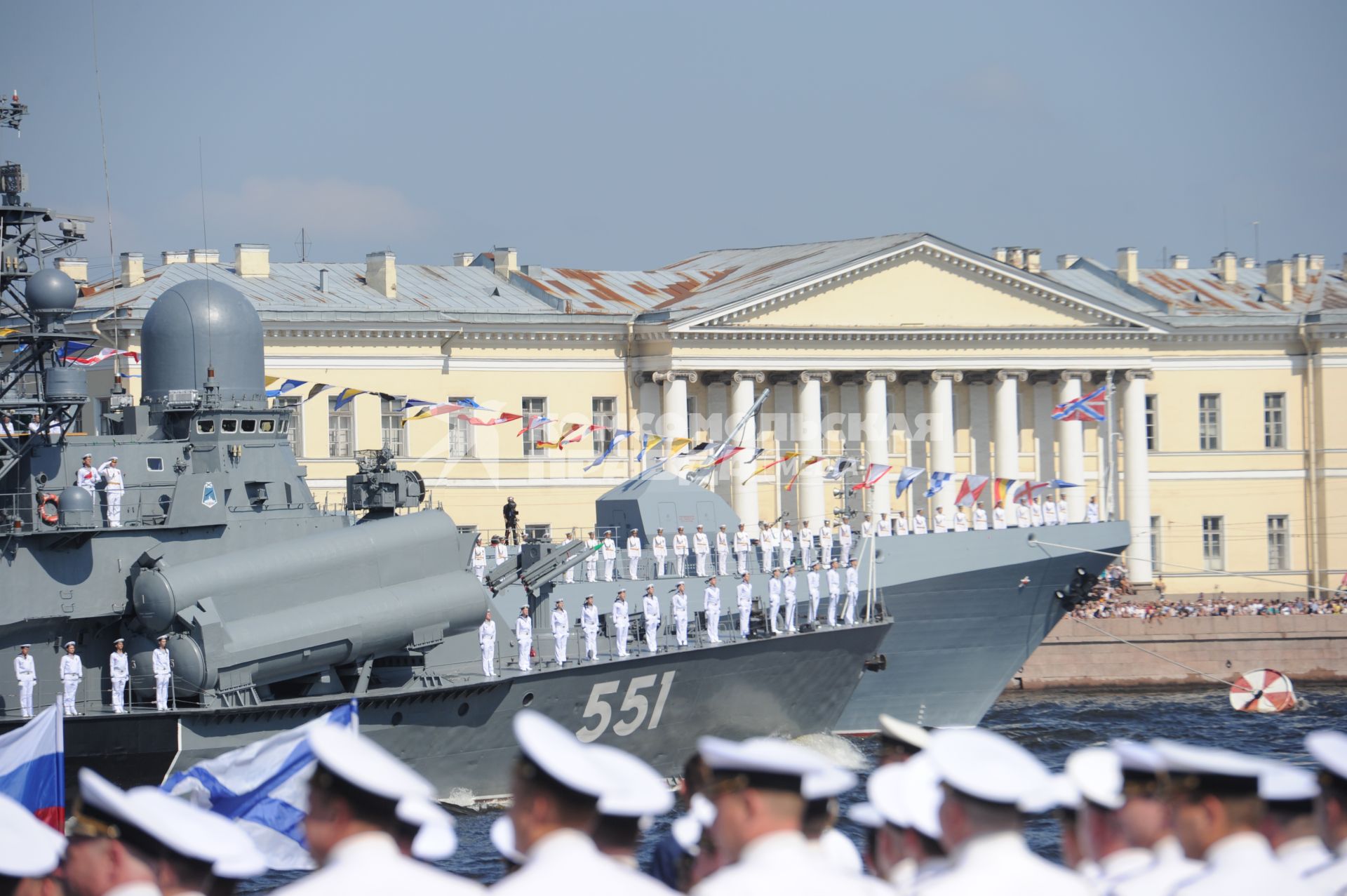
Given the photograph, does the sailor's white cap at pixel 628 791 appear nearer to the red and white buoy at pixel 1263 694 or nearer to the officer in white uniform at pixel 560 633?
the officer in white uniform at pixel 560 633

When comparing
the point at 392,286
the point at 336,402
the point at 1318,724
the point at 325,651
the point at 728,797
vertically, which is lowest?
the point at 1318,724

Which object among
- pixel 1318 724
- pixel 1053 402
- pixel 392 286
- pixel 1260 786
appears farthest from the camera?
pixel 1053 402

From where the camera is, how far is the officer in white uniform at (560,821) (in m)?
5.40

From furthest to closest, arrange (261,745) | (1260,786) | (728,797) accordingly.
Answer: (261,745) < (1260,786) < (728,797)

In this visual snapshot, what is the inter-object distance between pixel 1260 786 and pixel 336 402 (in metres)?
28.2

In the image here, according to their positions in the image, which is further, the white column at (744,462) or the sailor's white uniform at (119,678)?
the white column at (744,462)

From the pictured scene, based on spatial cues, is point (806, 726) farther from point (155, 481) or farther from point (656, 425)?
point (656, 425)

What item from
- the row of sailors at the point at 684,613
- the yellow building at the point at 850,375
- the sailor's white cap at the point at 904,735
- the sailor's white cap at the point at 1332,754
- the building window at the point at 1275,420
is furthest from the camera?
the building window at the point at 1275,420

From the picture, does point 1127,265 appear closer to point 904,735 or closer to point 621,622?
point 621,622

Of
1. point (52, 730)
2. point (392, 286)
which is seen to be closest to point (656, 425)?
point (392, 286)

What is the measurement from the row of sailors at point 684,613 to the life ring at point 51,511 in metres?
6.16

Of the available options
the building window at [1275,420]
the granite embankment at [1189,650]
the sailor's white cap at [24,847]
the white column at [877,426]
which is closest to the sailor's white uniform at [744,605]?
the granite embankment at [1189,650]

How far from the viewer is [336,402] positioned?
33438mm

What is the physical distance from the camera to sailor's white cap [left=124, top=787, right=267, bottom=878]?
19.4 feet
